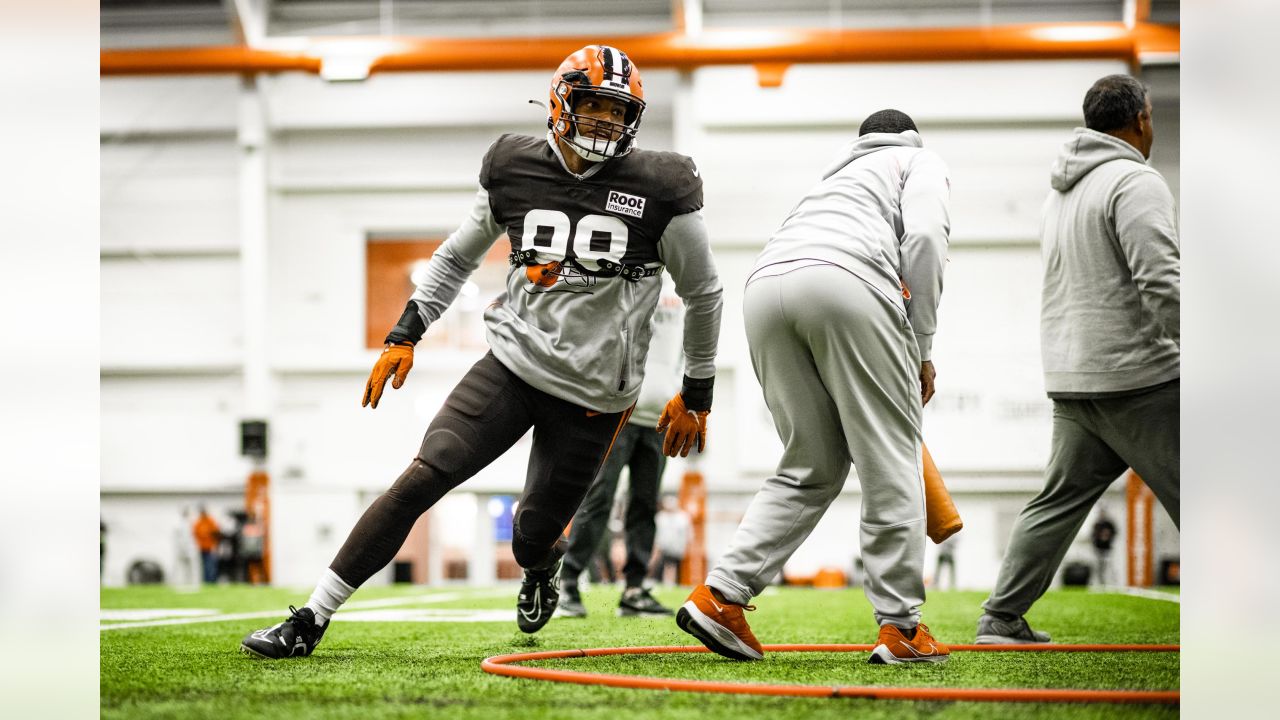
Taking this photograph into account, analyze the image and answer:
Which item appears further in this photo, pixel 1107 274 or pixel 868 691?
pixel 1107 274

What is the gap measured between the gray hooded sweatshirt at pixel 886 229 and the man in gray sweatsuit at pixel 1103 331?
2.02 feet

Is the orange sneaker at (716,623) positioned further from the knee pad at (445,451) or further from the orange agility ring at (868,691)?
the knee pad at (445,451)

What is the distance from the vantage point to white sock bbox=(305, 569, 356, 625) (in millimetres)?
3229

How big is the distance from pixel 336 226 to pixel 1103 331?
13.2 m

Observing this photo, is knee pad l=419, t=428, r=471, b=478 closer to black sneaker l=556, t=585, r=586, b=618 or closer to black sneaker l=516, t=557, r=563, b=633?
black sneaker l=516, t=557, r=563, b=633

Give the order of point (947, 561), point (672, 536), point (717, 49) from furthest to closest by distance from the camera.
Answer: point (672, 536) → point (717, 49) → point (947, 561)

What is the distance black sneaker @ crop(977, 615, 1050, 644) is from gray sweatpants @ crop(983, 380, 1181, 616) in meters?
0.04

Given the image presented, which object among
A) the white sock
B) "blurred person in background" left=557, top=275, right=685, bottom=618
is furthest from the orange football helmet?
"blurred person in background" left=557, top=275, right=685, bottom=618

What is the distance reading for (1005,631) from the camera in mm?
4160

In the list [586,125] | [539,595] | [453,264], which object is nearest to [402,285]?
[539,595]

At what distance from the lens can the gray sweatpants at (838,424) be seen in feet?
10.4

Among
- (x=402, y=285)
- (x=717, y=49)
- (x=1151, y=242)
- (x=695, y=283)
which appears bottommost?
(x=695, y=283)

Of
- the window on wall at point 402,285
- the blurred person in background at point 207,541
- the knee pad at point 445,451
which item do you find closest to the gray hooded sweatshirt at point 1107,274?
the knee pad at point 445,451

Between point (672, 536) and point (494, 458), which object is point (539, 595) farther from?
point (672, 536)
